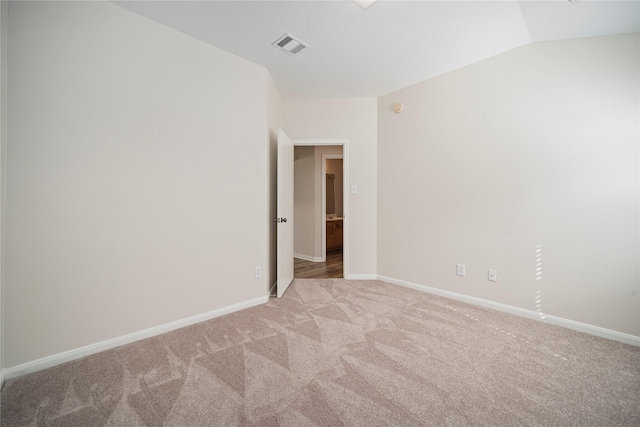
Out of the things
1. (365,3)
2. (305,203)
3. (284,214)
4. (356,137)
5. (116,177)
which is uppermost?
(365,3)

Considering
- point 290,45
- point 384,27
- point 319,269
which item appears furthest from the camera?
point 319,269

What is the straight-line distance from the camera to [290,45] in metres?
2.38

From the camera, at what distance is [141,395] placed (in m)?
1.43

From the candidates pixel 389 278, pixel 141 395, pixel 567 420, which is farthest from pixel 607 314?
pixel 141 395

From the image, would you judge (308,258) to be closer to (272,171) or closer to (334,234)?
(334,234)

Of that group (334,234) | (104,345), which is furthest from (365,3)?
(334,234)

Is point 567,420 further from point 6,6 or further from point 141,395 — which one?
point 6,6

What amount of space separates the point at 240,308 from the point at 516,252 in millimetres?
2873

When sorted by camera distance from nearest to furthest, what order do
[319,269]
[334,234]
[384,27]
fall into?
[384,27] → [319,269] → [334,234]

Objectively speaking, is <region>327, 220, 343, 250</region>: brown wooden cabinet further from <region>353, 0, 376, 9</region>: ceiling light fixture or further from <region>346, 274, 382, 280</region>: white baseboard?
<region>353, 0, 376, 9</region>: ceiling light fixture

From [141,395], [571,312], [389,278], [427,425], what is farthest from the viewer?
[389,278]

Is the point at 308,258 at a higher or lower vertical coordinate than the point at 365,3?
lower

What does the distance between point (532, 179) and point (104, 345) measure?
12.9 feet

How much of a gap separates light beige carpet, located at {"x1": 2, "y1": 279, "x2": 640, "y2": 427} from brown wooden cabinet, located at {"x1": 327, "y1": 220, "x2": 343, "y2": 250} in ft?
10.8
